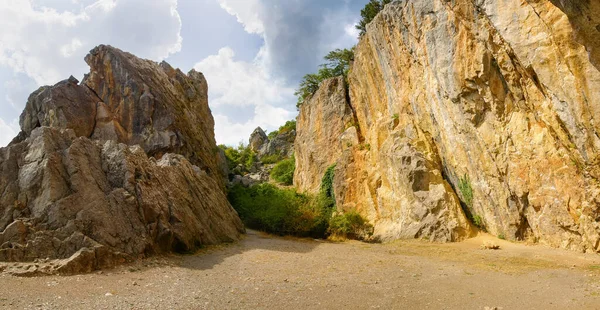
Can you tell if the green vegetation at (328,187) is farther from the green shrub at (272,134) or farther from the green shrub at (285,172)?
the green shrub at (272,134)

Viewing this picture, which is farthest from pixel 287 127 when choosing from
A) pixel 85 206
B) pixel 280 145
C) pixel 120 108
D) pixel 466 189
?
pixel 85 206

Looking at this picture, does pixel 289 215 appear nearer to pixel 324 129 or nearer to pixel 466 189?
pixel 466 189

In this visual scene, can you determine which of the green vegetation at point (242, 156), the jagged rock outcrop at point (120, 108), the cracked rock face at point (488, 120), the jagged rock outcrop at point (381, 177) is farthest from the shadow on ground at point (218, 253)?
the green vegetation at point (242, 156)

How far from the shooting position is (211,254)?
15.5m

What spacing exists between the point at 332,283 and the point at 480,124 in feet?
38.6

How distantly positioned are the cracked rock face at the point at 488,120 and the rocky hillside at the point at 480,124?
5 centimetres

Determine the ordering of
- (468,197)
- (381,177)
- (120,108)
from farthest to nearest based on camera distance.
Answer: (120,108), (381,177), (468,197)

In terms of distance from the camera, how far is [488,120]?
17.6 metres

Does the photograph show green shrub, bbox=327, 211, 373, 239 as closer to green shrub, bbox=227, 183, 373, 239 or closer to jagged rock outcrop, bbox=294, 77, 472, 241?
green shrub, bbox=227, 183, 373, 239

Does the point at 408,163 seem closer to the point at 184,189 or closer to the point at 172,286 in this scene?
the point at 184,189

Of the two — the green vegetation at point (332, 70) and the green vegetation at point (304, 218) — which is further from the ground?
the green vegetation at point (332, 70)

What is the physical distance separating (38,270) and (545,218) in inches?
656

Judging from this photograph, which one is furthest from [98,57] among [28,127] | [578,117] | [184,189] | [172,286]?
[578,117]

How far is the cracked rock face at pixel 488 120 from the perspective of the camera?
12.2 m
